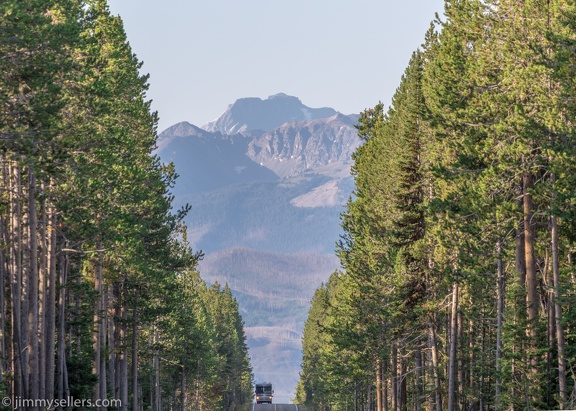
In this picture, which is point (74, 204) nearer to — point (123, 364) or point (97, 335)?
point (97, 335)

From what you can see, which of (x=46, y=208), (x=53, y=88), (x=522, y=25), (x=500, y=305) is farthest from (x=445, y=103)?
(x=46, y=208)

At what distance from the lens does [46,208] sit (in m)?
35.9


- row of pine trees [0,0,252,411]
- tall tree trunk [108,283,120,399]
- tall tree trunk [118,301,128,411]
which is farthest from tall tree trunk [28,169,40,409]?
tall tree trunk [118,301,128,411]

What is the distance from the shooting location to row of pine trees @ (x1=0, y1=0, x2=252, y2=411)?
2545cm

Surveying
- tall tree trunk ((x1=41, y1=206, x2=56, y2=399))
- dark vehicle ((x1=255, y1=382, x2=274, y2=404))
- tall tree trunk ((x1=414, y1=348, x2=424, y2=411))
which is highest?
tall tree trunk ((x1=41, y1=206, x2=56, y2=399))

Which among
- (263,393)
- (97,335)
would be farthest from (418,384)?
(263,393)

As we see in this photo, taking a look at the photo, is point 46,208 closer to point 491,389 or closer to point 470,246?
point 470,246

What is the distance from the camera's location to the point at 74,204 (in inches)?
1324

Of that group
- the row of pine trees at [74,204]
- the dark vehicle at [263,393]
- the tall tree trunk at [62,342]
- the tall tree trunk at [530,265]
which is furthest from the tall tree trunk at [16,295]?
the dark vehicle at [263,393]

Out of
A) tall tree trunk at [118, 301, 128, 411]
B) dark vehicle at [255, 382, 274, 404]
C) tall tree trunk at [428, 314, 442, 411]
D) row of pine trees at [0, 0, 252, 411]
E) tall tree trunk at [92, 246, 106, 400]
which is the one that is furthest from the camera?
dark vehicle at [255, 382, 274, 404]

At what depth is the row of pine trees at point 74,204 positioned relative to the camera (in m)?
25.5

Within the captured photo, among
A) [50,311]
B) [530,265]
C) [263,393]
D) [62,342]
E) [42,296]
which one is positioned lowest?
[263,393]

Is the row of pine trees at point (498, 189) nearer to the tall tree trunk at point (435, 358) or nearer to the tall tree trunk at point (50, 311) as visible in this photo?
the tall tree trunk at point (435, 358)

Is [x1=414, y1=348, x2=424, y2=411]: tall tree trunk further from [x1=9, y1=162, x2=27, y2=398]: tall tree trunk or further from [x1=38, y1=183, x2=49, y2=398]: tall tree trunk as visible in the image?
[x1=9, y1=162, x2=27, y2=398]: tall tree trunk
